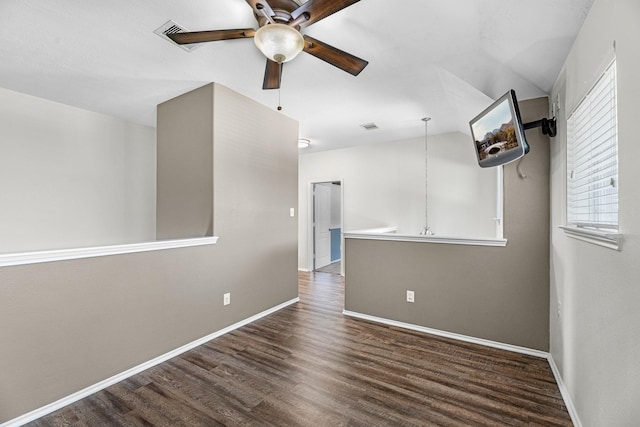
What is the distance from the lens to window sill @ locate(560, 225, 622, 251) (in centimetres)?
120

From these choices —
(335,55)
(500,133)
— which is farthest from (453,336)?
(335,55)

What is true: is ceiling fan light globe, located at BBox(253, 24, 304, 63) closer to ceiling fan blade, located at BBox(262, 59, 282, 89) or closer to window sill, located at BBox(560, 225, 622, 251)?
ceiling fan blade, located at BBox(262, 59, 282, 89)

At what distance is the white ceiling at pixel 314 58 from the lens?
1.81m

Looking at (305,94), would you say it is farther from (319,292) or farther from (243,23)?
(319,292)

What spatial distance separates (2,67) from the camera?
2.49 m

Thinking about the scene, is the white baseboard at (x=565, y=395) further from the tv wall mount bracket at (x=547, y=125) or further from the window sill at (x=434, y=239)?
the tv wall mount bracket at (x=547, y=125)

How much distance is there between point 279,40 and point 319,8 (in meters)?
0.26

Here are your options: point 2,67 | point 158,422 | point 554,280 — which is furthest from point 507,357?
point 2,67

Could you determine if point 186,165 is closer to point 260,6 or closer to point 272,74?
point 272,74

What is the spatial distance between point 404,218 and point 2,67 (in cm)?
511

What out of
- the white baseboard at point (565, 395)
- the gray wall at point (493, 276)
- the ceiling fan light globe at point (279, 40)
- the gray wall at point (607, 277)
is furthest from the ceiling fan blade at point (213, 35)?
the white baseboard at point (565, 395)

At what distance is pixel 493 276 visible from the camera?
2746mm

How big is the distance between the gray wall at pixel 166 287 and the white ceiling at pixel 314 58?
2.08 ft

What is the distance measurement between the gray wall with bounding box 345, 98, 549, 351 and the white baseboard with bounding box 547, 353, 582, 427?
0.27m
